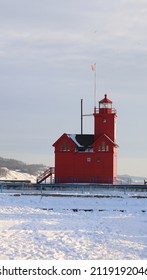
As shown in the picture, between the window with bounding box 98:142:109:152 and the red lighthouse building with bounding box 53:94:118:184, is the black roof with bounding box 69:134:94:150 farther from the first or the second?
the window with bounding box 98:142:109:152

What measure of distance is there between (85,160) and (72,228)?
101 feet

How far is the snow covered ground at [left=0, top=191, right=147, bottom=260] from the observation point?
1758 cm

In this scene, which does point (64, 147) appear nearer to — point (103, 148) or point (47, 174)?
point (103, 148)

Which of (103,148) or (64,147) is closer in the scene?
(103,148)

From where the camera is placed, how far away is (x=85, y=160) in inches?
2147

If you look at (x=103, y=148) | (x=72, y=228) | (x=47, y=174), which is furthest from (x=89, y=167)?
(x=72, y=228)

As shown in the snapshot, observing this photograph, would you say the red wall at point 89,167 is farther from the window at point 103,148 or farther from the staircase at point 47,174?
the staircase at point 47,174

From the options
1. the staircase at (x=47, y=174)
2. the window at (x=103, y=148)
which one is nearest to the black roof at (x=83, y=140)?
the window at (x=103, y=148)

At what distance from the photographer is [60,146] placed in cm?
5534

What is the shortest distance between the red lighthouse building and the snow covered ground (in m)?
13.9

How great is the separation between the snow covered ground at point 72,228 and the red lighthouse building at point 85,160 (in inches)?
548

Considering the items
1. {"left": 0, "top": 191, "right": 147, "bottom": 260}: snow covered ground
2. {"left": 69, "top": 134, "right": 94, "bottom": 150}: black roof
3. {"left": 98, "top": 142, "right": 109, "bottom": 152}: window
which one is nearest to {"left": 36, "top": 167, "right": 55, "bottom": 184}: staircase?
{"left": 69, "top": 134, "right": 94, "bottom": 150}: black roof
